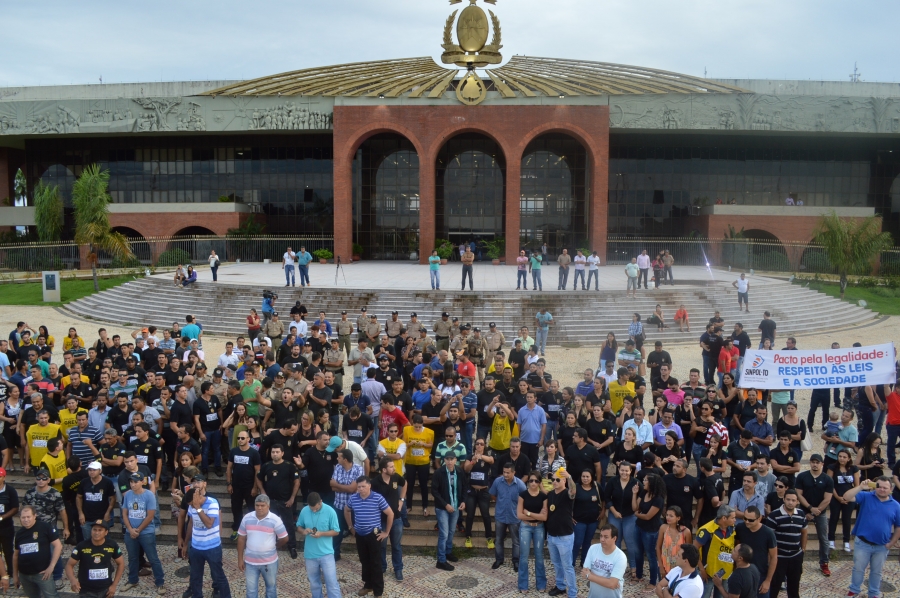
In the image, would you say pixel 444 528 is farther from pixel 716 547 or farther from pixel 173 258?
pixel 173 258

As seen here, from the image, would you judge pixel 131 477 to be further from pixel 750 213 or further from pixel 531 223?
pixel 750 213

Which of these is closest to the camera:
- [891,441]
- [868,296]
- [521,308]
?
[891,441]

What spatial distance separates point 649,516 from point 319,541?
3838 mm

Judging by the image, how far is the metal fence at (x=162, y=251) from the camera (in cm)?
3588

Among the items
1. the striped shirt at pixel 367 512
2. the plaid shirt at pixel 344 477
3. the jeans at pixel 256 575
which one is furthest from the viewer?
the plaid shirt at pixel 344 477

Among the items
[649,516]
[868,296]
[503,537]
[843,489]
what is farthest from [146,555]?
[868,296]

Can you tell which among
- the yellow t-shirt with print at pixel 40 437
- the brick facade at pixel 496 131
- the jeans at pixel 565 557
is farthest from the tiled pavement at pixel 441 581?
the brick facade at pixel 496 131

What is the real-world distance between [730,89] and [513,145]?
14345mm

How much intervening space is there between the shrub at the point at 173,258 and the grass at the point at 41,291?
13.4ft

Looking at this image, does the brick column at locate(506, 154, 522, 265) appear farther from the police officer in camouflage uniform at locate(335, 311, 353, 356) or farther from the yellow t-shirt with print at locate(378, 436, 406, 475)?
the yellow t-shirt with print at locate(378, 436, 406, 475)

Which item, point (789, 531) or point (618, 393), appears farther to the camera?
point (618, 393)

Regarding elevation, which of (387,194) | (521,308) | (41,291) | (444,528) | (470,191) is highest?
(470,191)

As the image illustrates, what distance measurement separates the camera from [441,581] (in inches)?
340

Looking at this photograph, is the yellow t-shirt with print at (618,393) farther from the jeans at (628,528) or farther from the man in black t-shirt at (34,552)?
the man in black t-shirt at (34,552)
